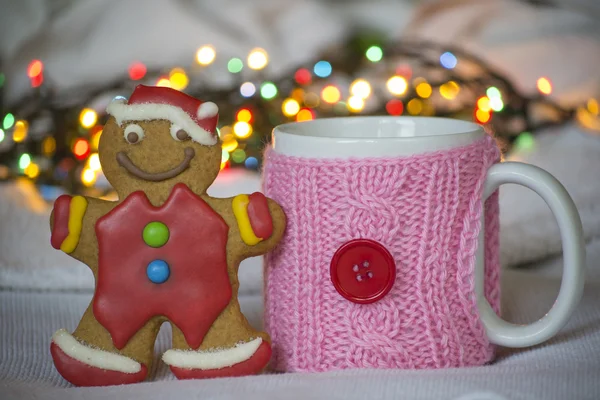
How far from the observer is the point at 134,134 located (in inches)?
22.1

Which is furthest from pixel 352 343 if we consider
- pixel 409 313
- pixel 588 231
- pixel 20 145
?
pixel 20 145

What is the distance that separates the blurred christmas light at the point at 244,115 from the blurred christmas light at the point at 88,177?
0.24 m

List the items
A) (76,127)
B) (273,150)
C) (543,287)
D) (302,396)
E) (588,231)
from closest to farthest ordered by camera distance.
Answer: (302,396), (273,150), (543,287), (588,231), (76,127)

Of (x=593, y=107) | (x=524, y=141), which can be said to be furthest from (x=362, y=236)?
(x=593, y=107)

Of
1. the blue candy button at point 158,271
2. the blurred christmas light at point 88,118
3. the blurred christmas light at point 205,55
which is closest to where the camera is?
the blue candy button at point 158,271

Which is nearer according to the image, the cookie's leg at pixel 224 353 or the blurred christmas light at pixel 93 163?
the cookie's leg at pixel 224 353

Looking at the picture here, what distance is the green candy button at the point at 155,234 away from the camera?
1.85 feet

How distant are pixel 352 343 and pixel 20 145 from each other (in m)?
0.88

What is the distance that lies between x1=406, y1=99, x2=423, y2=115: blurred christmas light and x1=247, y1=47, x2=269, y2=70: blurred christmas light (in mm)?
247

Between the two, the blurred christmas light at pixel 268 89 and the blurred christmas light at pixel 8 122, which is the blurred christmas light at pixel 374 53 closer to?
the blurred christmas light at pixel 268 89

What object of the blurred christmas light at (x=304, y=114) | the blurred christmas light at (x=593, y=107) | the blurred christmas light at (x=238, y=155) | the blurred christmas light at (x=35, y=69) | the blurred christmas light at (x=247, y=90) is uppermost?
the blurred christmas light at (x=35, y=69)

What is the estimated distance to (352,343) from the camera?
0.58 m

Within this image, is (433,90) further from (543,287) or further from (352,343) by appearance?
(352,343)

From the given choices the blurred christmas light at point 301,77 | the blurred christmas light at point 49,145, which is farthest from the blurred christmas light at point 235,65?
the blurred christmas light at point 49,145
